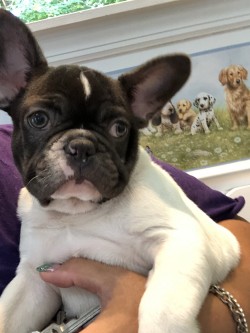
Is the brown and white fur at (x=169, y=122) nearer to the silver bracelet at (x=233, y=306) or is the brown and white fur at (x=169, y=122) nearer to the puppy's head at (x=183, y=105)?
the puppy's head at (x=183, y=105)

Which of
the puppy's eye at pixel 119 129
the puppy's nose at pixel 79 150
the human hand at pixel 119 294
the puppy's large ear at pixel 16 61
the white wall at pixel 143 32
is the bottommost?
the human hand at pixel 119 294

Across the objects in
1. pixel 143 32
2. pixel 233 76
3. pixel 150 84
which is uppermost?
pixel 150 84

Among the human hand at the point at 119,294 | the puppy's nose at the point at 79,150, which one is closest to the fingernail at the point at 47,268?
the human hand at the point at 119,294

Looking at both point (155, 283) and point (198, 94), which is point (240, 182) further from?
point (155, 283)

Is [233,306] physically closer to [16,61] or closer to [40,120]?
[40,120]

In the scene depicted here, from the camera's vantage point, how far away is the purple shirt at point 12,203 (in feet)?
3.48

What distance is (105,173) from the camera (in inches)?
34.0

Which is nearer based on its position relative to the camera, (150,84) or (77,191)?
(77,191)

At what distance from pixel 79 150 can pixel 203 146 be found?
4.08 feet

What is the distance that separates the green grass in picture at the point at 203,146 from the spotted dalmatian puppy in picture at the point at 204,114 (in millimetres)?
18

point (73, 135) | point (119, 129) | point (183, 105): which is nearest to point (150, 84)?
point (119, 129)

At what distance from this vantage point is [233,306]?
92 centimetres

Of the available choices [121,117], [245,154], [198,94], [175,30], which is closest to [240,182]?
[245,154]

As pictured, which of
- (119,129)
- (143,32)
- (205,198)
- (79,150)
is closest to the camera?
(79,150)
